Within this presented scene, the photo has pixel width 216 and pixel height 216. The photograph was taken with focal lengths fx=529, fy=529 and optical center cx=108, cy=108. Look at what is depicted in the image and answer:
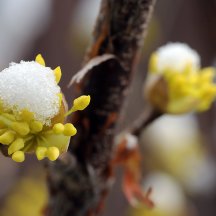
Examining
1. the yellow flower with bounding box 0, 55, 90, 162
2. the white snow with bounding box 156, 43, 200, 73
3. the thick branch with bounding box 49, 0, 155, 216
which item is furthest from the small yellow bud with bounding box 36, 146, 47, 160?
the white snow with bounding box 156, 43, 200, 73

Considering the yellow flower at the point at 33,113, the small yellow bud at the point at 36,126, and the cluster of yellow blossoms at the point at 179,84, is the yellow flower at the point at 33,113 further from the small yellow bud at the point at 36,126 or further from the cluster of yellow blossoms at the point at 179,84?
the cluster of yellow blossoms at the point at 179,84

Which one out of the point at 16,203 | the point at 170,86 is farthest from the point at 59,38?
the point at 170,86

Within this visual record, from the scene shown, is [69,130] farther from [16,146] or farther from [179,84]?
[179,84]

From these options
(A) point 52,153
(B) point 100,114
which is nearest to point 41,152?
(A) point 52,153

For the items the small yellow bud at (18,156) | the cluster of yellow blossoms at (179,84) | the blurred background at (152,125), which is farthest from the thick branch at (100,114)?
the blurred background at (152,125)

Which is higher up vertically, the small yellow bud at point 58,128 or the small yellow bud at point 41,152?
the small yellow bud at point 58,128

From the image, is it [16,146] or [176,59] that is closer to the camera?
[16,146]

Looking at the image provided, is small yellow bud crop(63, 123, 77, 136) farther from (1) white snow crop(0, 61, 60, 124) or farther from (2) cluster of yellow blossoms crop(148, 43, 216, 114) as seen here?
(2) cluster of yellow blossoms crop(148, 43, 216, 114)
